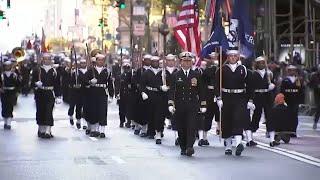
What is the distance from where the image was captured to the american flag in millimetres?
21880

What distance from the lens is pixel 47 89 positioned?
20.0 meters

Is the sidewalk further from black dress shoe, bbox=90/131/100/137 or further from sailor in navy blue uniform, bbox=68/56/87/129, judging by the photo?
sailor in navy blue uniform, bbox=68/56/87/129

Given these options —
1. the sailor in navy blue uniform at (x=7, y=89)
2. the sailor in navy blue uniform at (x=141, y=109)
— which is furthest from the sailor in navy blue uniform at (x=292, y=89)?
the sailor in navy blue uniform at (x=7, y=89)

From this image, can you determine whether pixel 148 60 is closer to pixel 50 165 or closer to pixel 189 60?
pixel 189 60

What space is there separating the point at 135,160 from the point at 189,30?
822cm

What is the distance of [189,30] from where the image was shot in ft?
73.2

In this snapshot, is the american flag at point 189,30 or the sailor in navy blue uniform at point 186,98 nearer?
the sailor in navy blue uniform at point 186,98

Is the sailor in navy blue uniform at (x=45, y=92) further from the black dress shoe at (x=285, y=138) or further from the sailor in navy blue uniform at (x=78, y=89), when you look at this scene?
the black dress shoe at (x=285, y=138)

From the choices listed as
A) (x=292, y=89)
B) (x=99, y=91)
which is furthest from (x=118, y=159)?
(x=292, y=89)

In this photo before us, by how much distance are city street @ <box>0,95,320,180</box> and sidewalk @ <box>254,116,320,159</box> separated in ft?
0.07

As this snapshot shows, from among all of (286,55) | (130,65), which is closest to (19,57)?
(286,55)

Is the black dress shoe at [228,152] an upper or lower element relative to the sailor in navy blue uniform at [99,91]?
lower

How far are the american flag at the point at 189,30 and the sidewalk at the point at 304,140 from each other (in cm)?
296

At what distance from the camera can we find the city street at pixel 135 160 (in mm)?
12789
